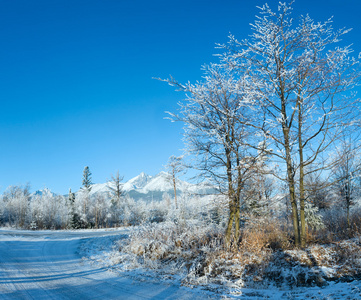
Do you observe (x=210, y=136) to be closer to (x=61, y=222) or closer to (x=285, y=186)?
(x=285, y=186)

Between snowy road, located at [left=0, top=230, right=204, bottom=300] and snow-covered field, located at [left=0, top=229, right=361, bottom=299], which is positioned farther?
snowy road, located at [left=0, top=230, right=204, bottom=300]

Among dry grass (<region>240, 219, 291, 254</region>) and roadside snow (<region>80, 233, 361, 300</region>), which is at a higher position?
dry grass (<region>240, 219, 291, 254</region>)

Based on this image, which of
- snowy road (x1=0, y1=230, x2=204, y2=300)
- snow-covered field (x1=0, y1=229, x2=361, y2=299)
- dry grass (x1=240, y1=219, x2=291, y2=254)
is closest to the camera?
snow-covered field (x1=0, y1=229, x2=361, y2=299)

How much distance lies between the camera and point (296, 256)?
664 centimetres

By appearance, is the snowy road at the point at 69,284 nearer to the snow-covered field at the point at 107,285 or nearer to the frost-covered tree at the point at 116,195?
the snow-covered field at the point at 107,285

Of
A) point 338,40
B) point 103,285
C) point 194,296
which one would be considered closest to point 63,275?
point 103,285

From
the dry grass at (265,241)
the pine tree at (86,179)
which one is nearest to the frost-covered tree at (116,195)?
the pine tree at (86,179)

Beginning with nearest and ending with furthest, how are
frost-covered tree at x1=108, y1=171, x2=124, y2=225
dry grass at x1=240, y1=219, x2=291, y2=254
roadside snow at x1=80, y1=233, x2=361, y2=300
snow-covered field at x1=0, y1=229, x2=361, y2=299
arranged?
roadside snow at x1=80, y1=233, x2=361, y2=300
snow-covered field at x1=0, y1=229, x2=361, y2=299
dry grass at x1=240, y1=219, x2=291, y2=254
frost-covered tree at x1=108, y1=171, x2=124, y2=225

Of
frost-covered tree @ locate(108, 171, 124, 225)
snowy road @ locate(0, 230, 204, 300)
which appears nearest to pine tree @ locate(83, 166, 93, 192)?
frost-covered tree @ locate(108, 171, 124, 225)

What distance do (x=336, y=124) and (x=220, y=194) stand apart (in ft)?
14.4

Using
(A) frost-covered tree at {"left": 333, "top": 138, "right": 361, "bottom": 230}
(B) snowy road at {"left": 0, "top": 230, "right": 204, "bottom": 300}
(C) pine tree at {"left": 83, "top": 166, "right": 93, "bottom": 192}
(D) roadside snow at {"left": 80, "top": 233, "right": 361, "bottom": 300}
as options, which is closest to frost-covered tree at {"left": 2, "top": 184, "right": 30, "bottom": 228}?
(C) pine tree at {"left": 83, "top": 166, "right": 93, "bottom": 192}

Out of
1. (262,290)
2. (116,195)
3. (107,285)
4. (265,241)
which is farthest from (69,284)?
(116,195)

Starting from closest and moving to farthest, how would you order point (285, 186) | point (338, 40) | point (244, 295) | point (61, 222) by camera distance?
1. point (244, 295)
2. point (338, 40)
3. point (285, 186)
4. point (61, 222)

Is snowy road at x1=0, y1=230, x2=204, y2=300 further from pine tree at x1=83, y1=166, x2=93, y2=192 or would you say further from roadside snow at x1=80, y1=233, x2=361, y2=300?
pine tree at x1=83, y1=166, x2=93, y2=192
